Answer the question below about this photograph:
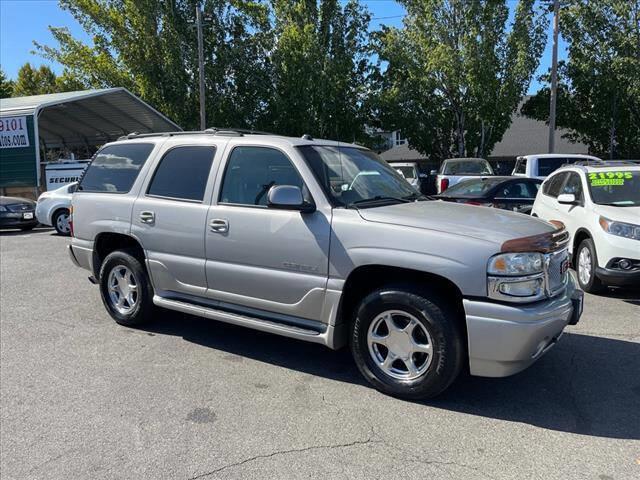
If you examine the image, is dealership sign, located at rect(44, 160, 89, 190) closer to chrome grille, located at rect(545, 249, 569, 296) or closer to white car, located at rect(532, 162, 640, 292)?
white car, located at rect(532, 162, 640, 292)

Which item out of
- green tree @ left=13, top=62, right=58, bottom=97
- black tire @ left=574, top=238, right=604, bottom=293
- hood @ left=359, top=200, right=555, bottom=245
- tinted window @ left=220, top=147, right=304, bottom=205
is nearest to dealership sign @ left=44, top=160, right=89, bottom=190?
tinted window @ left=220, top=147, right=304, bottom=205

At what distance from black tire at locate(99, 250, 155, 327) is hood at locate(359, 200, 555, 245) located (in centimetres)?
250

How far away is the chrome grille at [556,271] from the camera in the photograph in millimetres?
3645

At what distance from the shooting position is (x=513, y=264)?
11.3ft

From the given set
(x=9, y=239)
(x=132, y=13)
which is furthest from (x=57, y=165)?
(x=132, y=13)

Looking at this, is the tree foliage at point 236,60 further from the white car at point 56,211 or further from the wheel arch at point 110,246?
the wheel arch at point 110,246

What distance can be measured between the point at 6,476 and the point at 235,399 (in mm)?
1465

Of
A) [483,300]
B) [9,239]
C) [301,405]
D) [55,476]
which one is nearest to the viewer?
[55,476]

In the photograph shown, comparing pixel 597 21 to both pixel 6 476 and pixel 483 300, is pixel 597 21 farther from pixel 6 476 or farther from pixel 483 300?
pixel 6 476

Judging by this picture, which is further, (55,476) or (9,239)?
(9,239)

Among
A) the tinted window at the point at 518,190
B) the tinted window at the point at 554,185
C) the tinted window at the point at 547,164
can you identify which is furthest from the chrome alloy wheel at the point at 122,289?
the tinted window at the point at 547,164

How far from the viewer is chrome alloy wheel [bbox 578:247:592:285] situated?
681 centimetres

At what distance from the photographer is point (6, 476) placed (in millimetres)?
3008

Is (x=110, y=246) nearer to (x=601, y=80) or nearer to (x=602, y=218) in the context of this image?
(x=602, y=218)
